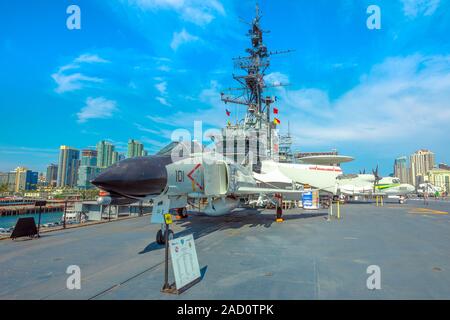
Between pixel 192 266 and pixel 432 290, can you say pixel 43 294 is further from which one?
pixel 432 290

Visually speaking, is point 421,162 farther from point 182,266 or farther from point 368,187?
point 182,266

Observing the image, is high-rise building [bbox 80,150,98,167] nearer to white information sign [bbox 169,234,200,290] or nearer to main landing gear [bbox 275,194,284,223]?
main landing gear [bbox 275,194,284,223]

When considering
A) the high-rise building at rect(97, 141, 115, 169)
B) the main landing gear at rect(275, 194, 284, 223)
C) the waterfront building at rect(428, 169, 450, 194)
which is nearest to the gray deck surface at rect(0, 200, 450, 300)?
the main landing gear at rect(275, 194, 284, 223)

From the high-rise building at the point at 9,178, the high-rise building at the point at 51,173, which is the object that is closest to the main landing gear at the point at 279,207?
the high-rise building at the point at 51,173

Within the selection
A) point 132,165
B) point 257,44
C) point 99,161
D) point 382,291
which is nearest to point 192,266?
point 132,165

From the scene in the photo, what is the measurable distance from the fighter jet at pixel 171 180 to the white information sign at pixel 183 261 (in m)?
2.33

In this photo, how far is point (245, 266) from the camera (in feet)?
19.3

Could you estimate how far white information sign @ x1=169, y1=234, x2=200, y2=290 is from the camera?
4.34m

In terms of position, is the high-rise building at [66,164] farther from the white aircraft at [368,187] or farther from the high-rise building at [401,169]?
the high-rise building at [401,169]

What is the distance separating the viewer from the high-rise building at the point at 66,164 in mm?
150387

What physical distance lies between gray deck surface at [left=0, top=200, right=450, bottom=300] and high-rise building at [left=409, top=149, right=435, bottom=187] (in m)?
186

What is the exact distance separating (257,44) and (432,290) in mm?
41750

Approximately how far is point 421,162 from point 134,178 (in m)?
206

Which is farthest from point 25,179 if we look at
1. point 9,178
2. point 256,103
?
point 256,103
